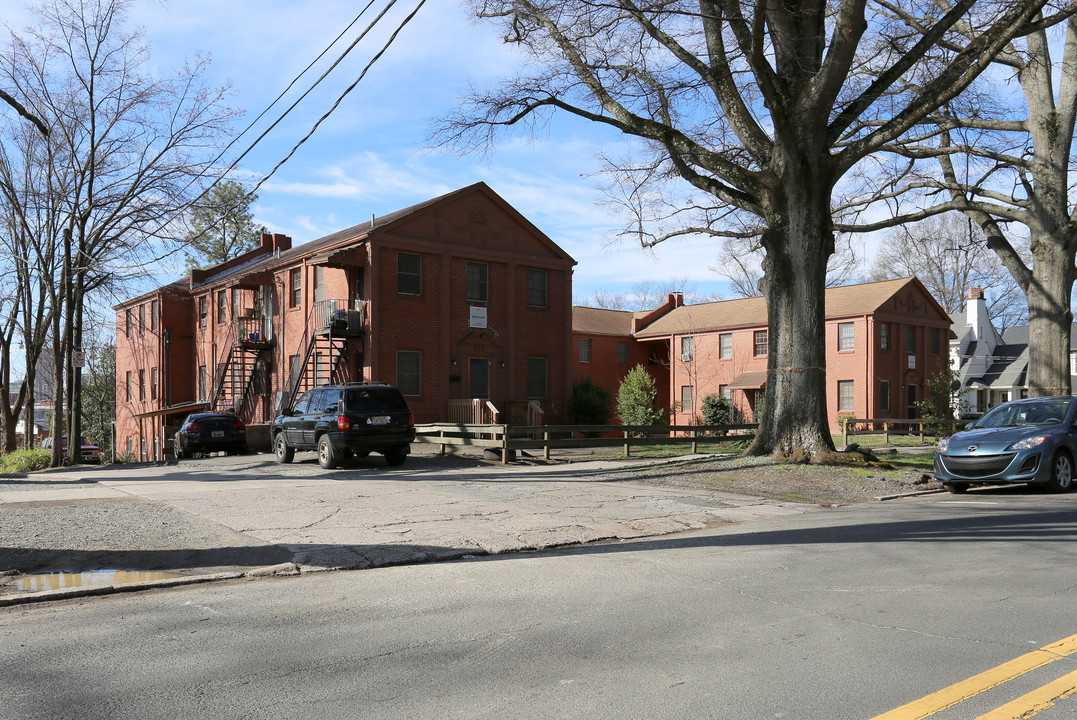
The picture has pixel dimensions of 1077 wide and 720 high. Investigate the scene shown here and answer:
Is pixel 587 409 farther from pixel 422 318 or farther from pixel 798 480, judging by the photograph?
pixel 798 480

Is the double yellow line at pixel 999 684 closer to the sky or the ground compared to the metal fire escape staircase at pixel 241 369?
closer to the ground

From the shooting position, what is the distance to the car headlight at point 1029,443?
13133 mm

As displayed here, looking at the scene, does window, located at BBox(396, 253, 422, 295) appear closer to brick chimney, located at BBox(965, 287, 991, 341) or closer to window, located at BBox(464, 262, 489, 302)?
window, located at BBox(464, 262, 489, 302)

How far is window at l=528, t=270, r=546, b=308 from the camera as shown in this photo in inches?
1284

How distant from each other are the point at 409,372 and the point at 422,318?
6.41 ft

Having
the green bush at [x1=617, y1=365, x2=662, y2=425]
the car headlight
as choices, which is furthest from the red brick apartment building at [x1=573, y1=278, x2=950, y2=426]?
the car headlight

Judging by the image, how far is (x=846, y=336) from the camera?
137 ft

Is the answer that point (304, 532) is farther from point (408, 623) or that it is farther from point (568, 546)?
point (408, 623)

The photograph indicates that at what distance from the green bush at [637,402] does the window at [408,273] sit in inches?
546

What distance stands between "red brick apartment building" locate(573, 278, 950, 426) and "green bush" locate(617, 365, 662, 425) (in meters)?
2.37

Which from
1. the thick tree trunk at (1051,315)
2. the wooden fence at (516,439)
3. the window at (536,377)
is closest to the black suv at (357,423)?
the wooden fence at (516,439)

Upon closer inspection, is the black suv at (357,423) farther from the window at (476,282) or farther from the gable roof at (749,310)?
the gable roof at (749,310)

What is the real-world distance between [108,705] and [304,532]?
5574 millimetres

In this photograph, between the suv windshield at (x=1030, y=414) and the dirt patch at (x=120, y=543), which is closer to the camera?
the dirt patch at (x=120, y=543)
